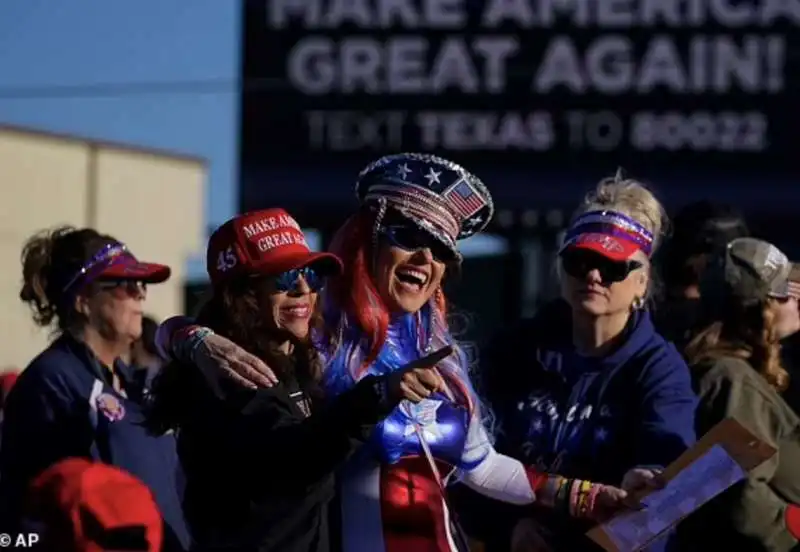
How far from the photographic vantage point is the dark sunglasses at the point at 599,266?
4.96 m

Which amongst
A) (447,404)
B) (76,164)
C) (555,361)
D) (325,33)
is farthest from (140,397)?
(76,164)

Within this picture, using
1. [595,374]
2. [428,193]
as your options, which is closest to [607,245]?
[595,374]

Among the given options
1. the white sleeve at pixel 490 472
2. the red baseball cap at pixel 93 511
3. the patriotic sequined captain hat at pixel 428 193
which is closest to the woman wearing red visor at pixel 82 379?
the red baseball cap at pixel 93 511

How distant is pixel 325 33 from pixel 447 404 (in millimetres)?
8534

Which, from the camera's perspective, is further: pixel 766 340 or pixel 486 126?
pixel 486 126

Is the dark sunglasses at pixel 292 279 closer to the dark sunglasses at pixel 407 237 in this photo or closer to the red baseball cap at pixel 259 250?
the red baseball cap at pixel 259 250

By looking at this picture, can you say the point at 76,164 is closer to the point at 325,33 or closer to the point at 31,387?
the point at 325,33

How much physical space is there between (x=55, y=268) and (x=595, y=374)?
5.55 ft

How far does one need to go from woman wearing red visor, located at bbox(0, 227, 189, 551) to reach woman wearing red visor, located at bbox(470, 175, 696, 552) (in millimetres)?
931

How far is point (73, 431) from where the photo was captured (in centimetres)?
521

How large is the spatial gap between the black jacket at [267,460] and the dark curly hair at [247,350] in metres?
0.03

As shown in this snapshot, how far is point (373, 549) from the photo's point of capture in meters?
3.99

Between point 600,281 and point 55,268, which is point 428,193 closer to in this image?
point 600,281

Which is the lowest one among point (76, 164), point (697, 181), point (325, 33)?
point (76, 164)
